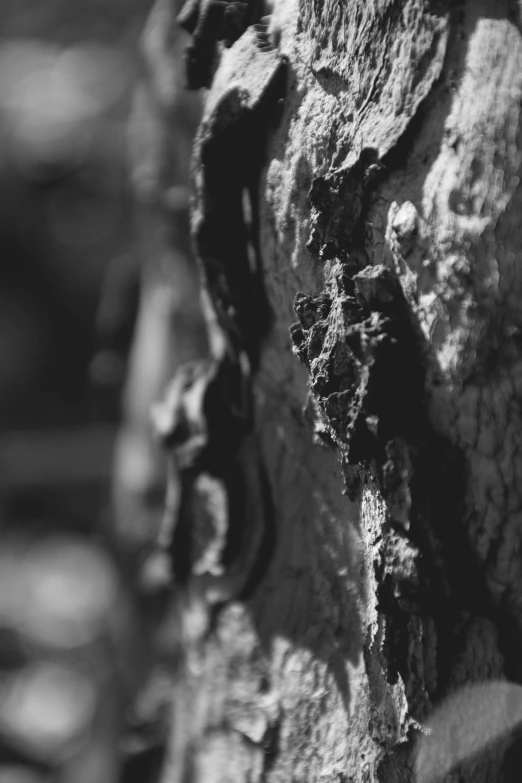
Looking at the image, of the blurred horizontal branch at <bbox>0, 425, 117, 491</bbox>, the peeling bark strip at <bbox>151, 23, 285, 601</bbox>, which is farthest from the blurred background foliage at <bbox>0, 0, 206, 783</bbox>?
the peeling bark strip at <bbox>151, 23, 285, 601</bbox>

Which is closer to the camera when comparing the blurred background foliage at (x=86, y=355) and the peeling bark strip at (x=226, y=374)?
the peeling bark strip at (x=226, y=374)

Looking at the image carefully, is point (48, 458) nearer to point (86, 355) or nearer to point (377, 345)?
point (86, 355)

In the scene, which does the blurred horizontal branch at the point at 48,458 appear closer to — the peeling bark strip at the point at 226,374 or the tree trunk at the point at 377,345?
the peeling bark strip at the point at 226,374

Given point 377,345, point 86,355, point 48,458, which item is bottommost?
point 377,345

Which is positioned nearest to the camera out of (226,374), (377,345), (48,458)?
(377,345)

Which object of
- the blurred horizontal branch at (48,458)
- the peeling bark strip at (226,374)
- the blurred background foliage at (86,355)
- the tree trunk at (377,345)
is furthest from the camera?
the blurred horizontal branch at (48,458)

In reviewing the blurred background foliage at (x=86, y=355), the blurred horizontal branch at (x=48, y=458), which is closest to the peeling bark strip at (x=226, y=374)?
the blurred background foliage at (x=86, y=355)

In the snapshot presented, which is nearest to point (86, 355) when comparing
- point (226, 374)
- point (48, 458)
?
point (48, 458)
